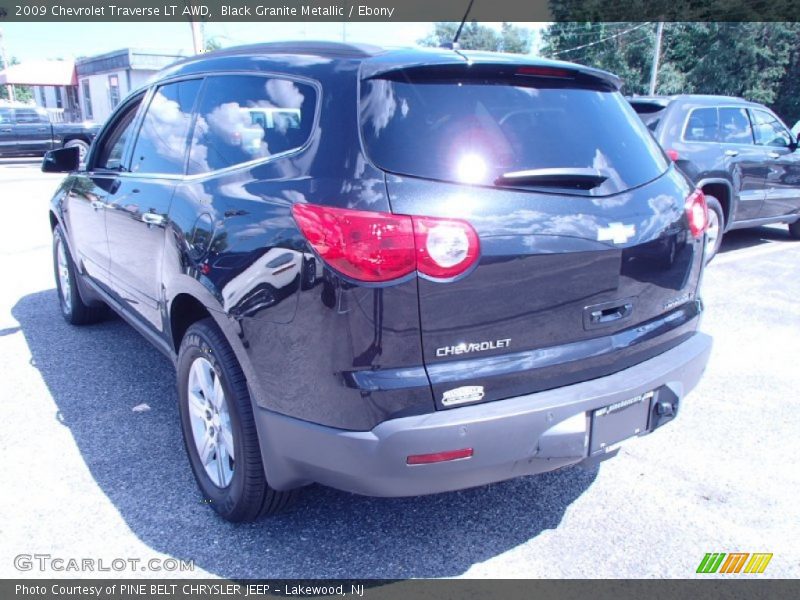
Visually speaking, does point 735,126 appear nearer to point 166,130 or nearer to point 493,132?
point 493,132

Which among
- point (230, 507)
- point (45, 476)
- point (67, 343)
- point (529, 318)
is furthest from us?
point (67, 343)

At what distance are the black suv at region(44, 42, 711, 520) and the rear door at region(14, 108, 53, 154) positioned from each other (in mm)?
21677

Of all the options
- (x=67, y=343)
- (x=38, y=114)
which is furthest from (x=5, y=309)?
(x=38, y=114)

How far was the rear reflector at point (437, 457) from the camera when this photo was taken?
203 centimetres

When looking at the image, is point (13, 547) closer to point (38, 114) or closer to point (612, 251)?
point (612, 251)

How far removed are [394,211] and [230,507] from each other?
56.6 inches

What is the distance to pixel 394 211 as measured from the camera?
6.58ft

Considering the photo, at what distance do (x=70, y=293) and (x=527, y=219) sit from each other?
4183 millimetres

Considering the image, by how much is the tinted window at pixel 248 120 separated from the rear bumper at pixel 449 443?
3.33 ft

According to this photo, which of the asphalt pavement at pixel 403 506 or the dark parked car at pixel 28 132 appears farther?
the dark parked car at pixel 28 132

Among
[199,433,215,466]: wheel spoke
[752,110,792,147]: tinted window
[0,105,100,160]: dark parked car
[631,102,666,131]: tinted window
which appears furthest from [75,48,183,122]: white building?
[199,433,215,466]: wheel spoke

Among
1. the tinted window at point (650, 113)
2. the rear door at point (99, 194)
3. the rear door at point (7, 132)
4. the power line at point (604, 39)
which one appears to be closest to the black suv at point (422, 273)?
the rear door at point (99, 194)

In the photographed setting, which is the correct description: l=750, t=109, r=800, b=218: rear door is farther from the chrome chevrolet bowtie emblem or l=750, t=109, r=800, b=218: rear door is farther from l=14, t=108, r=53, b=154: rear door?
l=14, t=108, r=53, b=154: rear door

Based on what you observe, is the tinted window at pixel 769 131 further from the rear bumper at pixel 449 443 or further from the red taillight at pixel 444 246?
the red taillight at pixel 444 246
